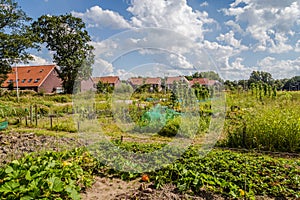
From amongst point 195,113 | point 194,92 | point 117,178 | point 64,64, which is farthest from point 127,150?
point 64,64

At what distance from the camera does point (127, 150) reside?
12.4 feet

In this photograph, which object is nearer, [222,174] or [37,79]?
[222,174]

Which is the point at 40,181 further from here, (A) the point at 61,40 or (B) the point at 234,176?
(A) the point at 61,40

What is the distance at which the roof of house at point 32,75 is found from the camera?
92.4 ft

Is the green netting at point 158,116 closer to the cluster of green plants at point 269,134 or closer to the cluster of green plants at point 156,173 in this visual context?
the cluster of green plants at point 269,134

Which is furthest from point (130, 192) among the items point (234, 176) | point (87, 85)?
point (87, 85)

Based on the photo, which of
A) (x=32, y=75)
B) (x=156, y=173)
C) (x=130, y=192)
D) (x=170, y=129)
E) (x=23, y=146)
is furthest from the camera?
(x=32, y=75)

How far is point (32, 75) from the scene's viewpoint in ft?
96.4

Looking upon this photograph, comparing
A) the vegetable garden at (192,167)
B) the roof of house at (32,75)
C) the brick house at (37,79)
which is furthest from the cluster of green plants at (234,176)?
the roof of house at (32,75)

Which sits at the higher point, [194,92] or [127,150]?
[194,92]

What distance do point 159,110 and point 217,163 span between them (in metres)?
4.03

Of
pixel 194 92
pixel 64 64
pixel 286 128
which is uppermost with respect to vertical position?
pixel 64 64

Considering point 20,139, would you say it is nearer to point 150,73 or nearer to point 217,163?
point 150,73

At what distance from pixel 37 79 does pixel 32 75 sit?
1634 mm
